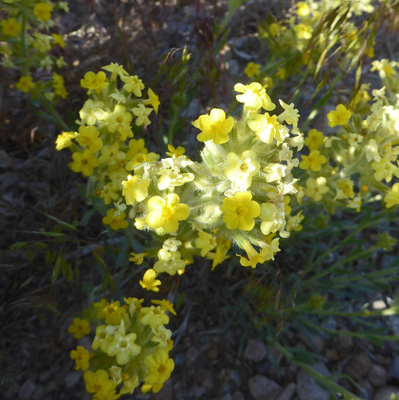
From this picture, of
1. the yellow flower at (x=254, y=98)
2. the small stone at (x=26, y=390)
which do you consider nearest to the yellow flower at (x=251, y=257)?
the yellow flower at (x=254, y=98)

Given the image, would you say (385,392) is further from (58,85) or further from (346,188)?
(58,85)

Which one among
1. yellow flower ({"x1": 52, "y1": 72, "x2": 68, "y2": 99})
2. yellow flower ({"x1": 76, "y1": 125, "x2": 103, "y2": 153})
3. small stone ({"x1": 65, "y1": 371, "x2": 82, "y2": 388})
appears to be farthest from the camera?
yellow flower ({"x1": 52, "y1": 72, "x2": 68, "y2": 99})

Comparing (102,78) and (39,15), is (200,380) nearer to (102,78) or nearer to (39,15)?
(102,78)

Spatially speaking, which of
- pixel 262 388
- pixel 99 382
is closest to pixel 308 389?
pixel 262 388

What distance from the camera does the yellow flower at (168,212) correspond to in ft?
5.77

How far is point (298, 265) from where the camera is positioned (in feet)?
12.0

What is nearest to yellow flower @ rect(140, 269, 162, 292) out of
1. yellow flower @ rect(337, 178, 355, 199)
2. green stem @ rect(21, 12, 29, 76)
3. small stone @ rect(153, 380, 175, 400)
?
small stone @ rect(153, 380, 175, 400)

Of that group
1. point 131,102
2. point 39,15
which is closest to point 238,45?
point 39,15

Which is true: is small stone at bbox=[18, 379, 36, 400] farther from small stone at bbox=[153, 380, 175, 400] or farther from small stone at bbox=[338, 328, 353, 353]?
small stone at bbox=[338, 328, 353, 353]

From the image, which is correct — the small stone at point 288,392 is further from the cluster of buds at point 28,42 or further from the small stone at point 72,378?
the cluster of buds at point 28,42

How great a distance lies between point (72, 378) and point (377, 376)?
2.49 meters

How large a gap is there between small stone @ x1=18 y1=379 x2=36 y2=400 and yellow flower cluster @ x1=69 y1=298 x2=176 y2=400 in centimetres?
79

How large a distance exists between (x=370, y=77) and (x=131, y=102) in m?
3.79

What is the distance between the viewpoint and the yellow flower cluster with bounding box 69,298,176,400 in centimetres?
197
